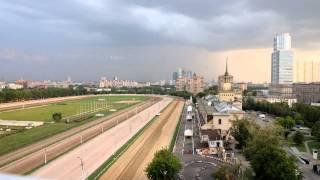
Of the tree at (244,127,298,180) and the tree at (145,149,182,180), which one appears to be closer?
the tree at (244,127,298,180)

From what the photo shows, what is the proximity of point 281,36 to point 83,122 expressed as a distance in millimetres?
95496

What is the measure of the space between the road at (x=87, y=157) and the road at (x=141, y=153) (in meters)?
1.06

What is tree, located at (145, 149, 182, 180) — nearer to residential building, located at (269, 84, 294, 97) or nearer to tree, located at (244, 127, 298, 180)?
tree, located at (244, 127, 298, 180)

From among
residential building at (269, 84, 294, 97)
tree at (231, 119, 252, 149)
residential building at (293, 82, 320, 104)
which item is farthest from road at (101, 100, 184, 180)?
residential building at (269, 84, 294, 97)

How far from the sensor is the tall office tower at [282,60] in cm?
12244

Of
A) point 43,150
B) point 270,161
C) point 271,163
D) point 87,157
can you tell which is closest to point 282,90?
point 43,150

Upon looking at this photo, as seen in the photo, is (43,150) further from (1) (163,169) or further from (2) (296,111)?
(2) (296,111)

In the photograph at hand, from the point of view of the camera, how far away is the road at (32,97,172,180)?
20172 mm

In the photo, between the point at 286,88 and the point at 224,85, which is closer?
the point at 224,85

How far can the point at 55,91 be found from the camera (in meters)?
109

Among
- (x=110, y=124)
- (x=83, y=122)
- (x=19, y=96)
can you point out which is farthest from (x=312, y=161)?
(x=19, y=96)

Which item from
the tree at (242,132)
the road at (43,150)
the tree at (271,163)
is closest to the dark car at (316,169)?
the tree at (271,163)

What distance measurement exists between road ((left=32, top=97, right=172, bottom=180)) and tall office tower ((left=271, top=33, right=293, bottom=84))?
93.5m

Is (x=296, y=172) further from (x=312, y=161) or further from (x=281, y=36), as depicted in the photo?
(x=281, y=36)
